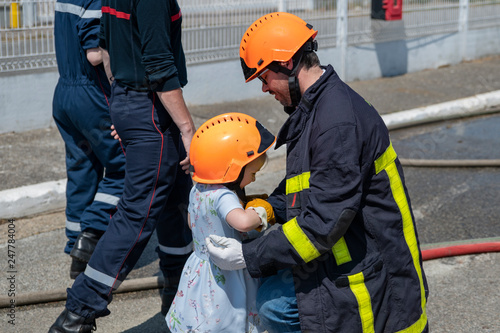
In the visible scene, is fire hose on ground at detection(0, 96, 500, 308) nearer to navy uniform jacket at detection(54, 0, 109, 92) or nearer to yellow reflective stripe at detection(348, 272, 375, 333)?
navy uniform jacket at detection(54, 0, 109, 92)

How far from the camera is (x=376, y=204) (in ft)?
8.06

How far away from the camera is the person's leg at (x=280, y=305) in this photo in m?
2.55

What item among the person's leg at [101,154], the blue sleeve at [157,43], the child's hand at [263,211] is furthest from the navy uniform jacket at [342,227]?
the person's leg at [101,154]

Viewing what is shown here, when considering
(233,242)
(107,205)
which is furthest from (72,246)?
(233,242)

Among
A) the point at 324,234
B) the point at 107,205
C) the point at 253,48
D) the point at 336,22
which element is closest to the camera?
the point at 324,234

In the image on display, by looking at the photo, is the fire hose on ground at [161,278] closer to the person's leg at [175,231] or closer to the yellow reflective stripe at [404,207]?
the person's leg at [175,231]

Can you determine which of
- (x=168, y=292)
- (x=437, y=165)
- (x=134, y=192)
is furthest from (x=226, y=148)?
(x=437, y=165)

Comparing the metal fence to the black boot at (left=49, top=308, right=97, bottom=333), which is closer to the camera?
the black boot at (left=49, top=308, right=97, bottom=333)

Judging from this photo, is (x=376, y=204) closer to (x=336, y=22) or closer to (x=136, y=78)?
(x=136, y=78)

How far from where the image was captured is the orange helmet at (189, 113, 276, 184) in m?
2.66

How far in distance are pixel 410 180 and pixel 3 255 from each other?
11.3ft

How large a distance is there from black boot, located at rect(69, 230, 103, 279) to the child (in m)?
1.33

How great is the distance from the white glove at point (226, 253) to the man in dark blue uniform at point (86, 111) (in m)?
1.62

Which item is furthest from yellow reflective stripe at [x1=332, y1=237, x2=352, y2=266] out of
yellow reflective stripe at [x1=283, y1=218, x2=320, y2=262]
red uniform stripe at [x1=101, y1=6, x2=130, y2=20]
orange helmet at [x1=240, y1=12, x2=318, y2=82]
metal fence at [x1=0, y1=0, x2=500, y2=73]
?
metal fence at [x1=0, y1=0, x2=500, y2=73]
